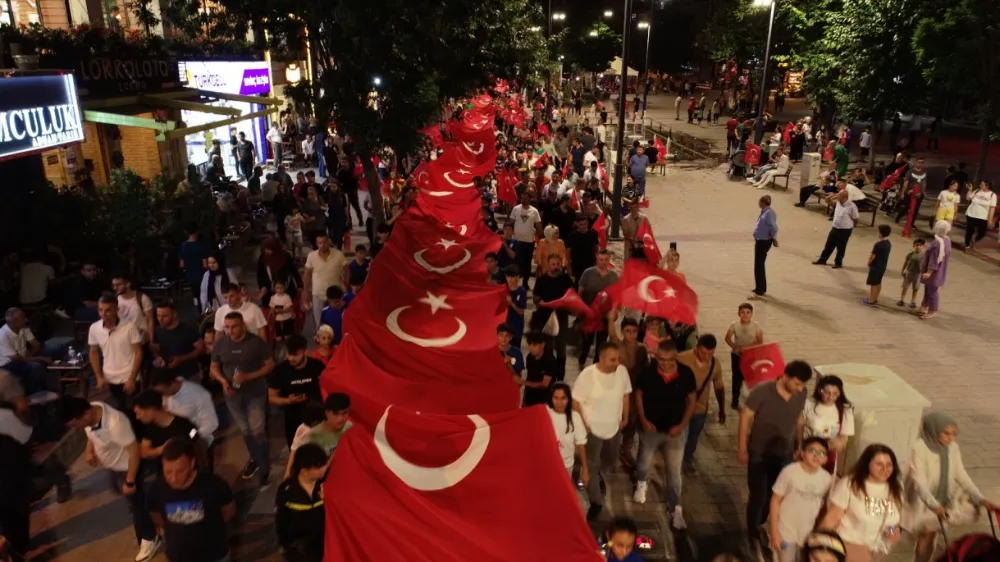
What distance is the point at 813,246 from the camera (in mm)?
16219

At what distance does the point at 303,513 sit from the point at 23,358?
482cm

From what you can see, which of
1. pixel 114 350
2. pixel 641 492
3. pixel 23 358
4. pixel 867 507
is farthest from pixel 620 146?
pixel 23 358

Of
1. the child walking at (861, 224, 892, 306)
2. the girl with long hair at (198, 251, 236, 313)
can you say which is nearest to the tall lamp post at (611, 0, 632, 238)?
the child walking at (861, 224, 892, 306)

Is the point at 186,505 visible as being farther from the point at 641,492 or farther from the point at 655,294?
the point at 655,294

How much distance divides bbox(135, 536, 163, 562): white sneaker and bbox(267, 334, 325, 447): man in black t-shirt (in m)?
1.46

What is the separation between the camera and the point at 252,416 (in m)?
6.76

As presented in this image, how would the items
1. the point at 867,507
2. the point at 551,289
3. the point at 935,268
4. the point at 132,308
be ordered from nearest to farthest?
the point at 867,507
the point at 132,308
the point at 551,289
the point at 935,268

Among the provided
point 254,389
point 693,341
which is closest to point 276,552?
point 254,389

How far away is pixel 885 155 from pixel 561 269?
25678 millimetres

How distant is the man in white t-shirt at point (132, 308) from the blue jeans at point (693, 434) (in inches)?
224

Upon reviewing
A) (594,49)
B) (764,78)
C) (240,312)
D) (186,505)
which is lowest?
(186,505)

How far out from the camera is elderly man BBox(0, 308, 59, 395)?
24.0 feet

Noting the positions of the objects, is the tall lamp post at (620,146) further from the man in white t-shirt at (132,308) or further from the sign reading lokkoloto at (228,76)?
the sign reading lokkoloto at (228,76)

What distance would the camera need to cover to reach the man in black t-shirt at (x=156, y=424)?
5258 mm
